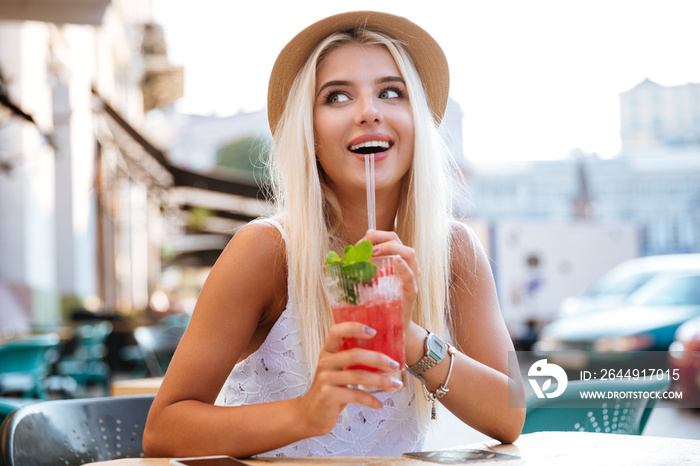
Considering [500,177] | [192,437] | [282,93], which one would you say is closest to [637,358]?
[282,93]

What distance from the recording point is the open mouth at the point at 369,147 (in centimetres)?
169

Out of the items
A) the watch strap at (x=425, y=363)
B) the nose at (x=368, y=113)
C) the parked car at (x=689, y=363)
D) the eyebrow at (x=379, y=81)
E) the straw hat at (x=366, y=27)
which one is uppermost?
the straw hat at (x=366, y=27)

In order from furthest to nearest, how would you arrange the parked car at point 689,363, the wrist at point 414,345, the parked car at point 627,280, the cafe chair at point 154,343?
1. the parked car at point 627,280
2. the parked car at point 689,363
3. the cafe chair at point 154,343
4. the wrist at point 414,345

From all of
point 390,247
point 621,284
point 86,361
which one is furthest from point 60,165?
point 390,247

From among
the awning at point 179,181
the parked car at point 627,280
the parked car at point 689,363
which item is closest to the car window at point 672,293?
the parked car at point 627,280

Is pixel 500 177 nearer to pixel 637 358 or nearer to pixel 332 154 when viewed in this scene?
pixel 637 358

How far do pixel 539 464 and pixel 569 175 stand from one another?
59.8 meters

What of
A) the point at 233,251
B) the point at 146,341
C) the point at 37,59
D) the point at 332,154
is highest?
the point at 37,59

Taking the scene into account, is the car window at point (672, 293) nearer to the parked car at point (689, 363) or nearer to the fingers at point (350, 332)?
the parked car at point (689, 363)

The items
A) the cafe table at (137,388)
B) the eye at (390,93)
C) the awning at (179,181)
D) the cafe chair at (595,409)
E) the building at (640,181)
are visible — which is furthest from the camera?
the building at (640,181)

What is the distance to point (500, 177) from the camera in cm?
5500

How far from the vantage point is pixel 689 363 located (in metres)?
6.29

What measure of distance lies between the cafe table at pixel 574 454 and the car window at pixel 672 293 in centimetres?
742

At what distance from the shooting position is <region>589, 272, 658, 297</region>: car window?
368 inches
